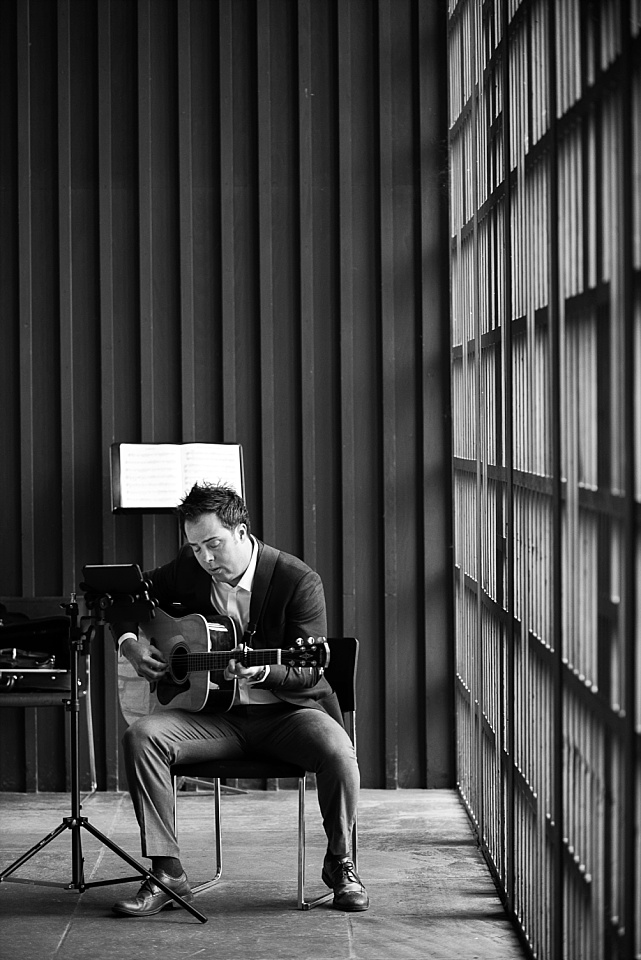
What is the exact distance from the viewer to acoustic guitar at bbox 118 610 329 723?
4.29 metres

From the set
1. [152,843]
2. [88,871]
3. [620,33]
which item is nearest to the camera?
[620,33]

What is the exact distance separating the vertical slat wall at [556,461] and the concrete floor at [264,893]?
0.19 metres

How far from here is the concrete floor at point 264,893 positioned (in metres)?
3.99

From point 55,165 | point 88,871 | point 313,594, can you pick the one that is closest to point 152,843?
point 88,871

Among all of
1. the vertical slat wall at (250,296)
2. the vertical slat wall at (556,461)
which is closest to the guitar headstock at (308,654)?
the vertical slat wall at (556,461)

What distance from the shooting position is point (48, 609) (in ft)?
19.2

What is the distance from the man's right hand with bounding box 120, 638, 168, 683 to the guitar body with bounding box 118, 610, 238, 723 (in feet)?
0.08

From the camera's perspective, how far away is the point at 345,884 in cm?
433

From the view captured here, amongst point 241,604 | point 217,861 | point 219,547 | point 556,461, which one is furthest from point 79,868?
point 556,461

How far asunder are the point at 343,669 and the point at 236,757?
50 centimetres

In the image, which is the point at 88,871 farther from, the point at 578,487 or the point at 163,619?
the point at 578,487

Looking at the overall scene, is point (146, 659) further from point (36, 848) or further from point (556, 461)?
point (556, 461)

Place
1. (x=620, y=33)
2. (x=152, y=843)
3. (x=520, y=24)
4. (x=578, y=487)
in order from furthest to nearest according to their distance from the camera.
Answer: (x=152, y=843)
(x=520, y=24)
(x=578, y=487)
(x=620, y=33)

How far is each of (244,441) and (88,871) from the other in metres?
2.22
